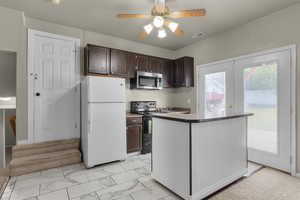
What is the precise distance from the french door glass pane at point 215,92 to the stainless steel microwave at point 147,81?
1.23 metres

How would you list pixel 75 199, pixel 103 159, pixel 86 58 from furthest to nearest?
pixel 86 58
pixel 103 159
pixel 75 199

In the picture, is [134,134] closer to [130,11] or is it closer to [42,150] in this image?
[42,150]

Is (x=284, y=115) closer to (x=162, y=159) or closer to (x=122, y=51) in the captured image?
(x=162, y=159)

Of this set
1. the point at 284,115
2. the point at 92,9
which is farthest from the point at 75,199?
the point at 284,115

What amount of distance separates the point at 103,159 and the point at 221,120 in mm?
2180

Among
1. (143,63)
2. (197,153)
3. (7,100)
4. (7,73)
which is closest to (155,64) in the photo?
(143,63)

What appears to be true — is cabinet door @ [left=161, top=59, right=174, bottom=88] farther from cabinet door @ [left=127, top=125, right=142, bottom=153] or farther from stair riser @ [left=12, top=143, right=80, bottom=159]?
stair riser @ [left=12, top=143, right=80, bottom=159]

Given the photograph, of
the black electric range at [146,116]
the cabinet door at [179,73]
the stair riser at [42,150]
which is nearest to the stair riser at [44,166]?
the stair riser at [42,150]

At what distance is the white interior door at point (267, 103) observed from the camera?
255 centimetres

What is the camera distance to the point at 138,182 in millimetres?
2291

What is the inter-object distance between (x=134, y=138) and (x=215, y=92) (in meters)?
2.22

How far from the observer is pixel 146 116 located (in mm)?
Result: 3584

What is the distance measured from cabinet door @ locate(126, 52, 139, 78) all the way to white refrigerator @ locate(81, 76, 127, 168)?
2.37 ft

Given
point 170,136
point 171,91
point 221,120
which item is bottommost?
point 170,136
